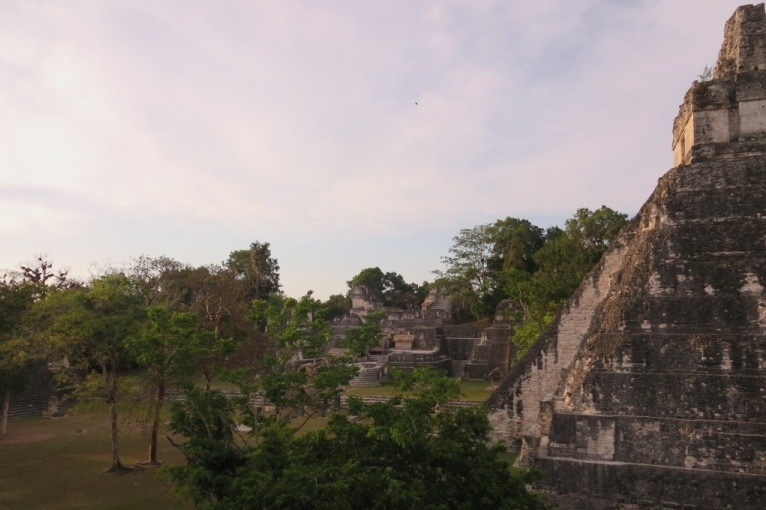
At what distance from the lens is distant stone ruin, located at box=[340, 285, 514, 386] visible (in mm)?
28234

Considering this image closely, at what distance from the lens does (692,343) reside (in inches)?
286

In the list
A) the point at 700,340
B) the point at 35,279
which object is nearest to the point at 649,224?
the point at 700,340

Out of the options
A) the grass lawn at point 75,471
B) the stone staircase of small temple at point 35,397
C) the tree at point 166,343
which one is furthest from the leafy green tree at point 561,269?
the stone staircase of small temple at point 35,397

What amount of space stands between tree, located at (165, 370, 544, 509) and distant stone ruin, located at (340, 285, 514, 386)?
58.2 ft

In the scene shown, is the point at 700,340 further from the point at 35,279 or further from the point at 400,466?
the point at 35,279

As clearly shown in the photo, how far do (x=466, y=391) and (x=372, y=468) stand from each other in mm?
19666

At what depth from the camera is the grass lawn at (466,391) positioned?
73.3ft

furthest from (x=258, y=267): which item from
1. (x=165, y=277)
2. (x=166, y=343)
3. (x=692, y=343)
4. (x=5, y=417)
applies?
(x=692, y=343)

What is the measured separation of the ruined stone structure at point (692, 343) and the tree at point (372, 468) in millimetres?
2091

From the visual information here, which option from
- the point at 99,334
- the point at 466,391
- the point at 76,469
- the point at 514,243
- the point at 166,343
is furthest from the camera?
the point at 514,243

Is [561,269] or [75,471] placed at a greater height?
[561,269]

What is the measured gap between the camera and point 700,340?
7.23 m

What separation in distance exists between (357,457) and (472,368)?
24.2 meters

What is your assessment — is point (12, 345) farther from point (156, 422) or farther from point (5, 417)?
point (156, 422)
